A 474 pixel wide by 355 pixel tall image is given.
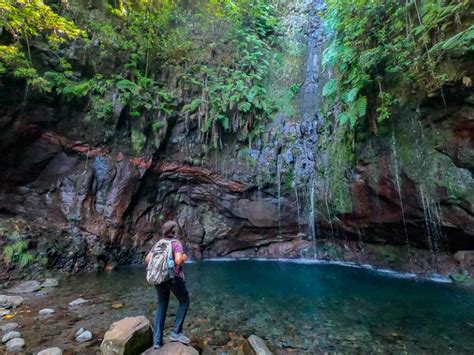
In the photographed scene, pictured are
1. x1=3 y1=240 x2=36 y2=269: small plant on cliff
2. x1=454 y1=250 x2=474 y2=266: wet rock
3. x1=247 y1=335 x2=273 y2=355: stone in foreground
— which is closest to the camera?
x1=247 y1=335 x2=273 y2=355: stone in foreground

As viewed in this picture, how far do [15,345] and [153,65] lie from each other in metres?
11.3

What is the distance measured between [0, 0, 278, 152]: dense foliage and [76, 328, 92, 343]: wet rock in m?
7.85

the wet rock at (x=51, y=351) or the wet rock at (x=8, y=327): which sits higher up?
the wet rock at (x=8, y=327)

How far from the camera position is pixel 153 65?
12.6 meters

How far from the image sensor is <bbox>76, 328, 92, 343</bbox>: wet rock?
15.1 ft

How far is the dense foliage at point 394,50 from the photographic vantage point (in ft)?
20.5

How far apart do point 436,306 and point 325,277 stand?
3.40m

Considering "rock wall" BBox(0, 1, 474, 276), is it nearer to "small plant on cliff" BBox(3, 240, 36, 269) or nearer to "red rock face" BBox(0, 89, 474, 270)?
"red rock face" BBox(0, 89, 474, 270)

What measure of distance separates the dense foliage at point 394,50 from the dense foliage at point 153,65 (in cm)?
435

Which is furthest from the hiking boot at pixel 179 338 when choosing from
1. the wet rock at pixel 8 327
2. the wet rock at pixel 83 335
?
the wet rock at pixel 8 327

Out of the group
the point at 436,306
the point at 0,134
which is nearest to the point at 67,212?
the point at 0,134

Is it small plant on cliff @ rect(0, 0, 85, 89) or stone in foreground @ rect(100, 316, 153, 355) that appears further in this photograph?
small plant on cliff @ rect(0, 0, 85, 89)

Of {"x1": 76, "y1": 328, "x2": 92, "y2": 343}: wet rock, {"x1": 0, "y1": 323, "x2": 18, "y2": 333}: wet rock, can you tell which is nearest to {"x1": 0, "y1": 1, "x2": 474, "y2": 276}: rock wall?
{"x1": 0, "y1": 323, "x2": 18, "y2": 333}: wet rock

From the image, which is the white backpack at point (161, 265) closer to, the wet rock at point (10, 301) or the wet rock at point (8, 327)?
the wet rock at point (8, 327)
